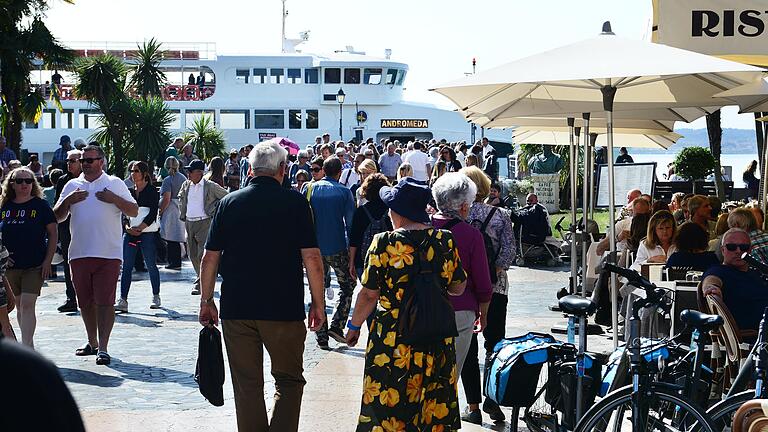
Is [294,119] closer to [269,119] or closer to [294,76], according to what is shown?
[269,119]

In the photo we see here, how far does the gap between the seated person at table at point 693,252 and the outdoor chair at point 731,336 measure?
1.69 meters

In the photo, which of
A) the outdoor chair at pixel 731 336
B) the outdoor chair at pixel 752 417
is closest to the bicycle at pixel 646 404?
the outdoor chair at pixel 752 417

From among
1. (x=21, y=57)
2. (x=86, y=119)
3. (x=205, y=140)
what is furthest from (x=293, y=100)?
(x=21, y=57)

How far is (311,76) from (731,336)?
51.1 m

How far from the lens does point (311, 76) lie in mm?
57031

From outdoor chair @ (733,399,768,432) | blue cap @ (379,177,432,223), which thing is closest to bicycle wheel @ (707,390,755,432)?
outdoor chair @ (733,399,768,432)

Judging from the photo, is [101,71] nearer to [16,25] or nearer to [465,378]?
[16,25]

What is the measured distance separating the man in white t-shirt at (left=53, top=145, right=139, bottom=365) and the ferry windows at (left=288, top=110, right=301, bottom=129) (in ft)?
153

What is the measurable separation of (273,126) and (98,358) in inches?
1840

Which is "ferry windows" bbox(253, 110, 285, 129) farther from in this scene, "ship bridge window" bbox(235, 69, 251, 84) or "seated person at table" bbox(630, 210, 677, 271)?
"seated person at table" bbox(630, 210, 677, 271)

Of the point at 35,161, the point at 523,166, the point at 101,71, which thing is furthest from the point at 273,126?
the point at 35,161

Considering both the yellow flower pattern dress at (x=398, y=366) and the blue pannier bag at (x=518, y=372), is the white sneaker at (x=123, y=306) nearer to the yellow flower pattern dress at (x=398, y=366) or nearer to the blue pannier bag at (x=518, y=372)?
the blue pannier bag at (x=518, y=372)

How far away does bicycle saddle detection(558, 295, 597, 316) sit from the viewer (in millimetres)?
6094

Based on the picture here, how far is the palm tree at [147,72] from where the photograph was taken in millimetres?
45750
